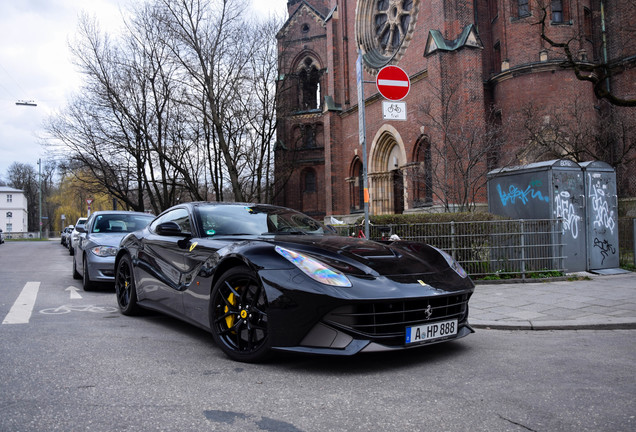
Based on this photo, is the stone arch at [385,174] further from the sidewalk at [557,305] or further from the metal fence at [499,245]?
the sidewalk at [557,305]

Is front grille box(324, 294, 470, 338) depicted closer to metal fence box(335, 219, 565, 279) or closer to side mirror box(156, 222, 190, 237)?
side mirror box(156, 222, 190, 237)

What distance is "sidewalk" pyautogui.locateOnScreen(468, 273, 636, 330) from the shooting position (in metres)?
5.60

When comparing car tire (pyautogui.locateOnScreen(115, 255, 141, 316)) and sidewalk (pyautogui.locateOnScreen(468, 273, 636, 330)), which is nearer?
sidewalk (pyautogui.locateOnScreen(468, 273, 636, 330))

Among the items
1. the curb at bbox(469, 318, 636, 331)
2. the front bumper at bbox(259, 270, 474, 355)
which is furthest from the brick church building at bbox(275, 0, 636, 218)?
the front bumper at bbox(259, 270, 474, 355)

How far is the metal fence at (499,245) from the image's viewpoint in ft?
30.8

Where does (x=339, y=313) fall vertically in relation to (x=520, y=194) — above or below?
below

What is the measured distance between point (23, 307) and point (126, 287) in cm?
159

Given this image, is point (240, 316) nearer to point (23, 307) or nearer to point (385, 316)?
point (385, 316)

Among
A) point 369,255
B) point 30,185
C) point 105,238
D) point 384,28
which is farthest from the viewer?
point 30,185

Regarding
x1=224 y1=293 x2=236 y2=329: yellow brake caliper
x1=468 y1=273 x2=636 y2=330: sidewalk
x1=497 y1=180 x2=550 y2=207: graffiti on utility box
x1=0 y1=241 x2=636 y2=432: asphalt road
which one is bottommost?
x1=468 y1=273 x2=636 y2=330: sidewalk

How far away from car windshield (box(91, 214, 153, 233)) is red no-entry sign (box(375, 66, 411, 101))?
586 centimetres

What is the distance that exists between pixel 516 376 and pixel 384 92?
5.51 metres

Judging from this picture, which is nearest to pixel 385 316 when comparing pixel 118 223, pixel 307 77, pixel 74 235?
pixel 118 223

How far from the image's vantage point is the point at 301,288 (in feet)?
11.7
